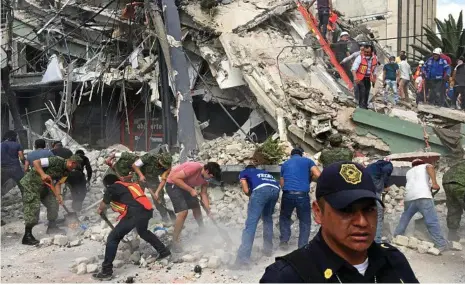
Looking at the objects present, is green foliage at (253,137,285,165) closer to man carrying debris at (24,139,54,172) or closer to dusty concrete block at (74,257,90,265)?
dusty concrete block at (74,257,90,265)

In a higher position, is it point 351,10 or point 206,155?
point 351,10

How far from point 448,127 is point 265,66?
415 cm

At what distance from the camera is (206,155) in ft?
31.9

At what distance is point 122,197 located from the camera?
526cm

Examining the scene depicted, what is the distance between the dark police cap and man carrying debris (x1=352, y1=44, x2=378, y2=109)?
796 cm

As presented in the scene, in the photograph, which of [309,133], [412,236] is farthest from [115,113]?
[412,236]

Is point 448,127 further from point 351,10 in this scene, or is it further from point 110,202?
point 351,10

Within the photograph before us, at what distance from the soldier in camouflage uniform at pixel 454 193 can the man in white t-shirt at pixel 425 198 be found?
16 cm

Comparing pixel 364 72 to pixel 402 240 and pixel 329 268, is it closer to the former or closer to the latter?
pixel 402 240

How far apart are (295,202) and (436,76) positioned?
655cm

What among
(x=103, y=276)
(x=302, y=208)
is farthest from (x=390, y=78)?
(x=103, y=276)

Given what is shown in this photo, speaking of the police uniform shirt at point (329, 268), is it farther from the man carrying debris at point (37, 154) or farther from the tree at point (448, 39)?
the tree at point (448, 39)

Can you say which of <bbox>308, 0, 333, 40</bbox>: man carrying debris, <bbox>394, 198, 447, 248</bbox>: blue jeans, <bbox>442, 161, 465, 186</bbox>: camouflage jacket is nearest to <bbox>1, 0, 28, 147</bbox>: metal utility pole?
<bbox>308, 0, 333, 40</bbox>: man carrying debris

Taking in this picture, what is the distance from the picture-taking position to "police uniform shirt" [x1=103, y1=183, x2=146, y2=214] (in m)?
5.24
